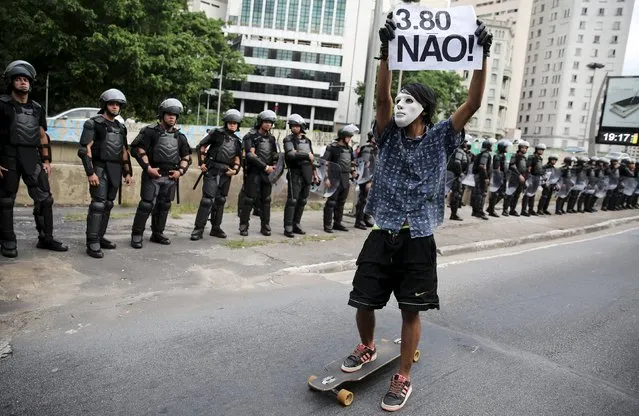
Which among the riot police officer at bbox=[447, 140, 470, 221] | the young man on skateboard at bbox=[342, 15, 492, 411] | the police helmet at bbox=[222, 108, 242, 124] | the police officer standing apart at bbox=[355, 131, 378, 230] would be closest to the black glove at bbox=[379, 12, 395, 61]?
the young man on skateboard at bbox=[342, 15, 492, 411]

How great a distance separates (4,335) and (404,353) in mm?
3127

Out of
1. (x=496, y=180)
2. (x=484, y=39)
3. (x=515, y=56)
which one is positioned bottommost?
(x=496, y=180)

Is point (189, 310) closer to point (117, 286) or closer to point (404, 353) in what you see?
point (117, 286)

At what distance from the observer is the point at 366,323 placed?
360 centimetres

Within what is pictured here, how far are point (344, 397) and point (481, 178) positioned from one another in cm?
1141

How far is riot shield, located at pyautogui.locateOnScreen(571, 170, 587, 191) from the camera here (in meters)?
17.7

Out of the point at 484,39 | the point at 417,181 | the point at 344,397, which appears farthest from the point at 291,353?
the point at 484,39

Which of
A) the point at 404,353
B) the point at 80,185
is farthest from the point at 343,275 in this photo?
the point at 80,185

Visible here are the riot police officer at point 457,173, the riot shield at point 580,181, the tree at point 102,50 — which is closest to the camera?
the riot police officer at point 457,173

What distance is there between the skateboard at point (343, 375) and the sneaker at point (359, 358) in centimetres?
3

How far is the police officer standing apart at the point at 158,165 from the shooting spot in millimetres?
7105

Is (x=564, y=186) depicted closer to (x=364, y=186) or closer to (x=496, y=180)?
(x=496, y=180)

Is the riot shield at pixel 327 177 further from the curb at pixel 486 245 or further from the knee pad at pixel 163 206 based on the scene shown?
the knee pad at pixel 163 206

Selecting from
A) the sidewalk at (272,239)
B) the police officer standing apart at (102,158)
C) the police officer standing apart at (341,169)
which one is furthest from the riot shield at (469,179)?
the police officer standing apart at (102,158)
